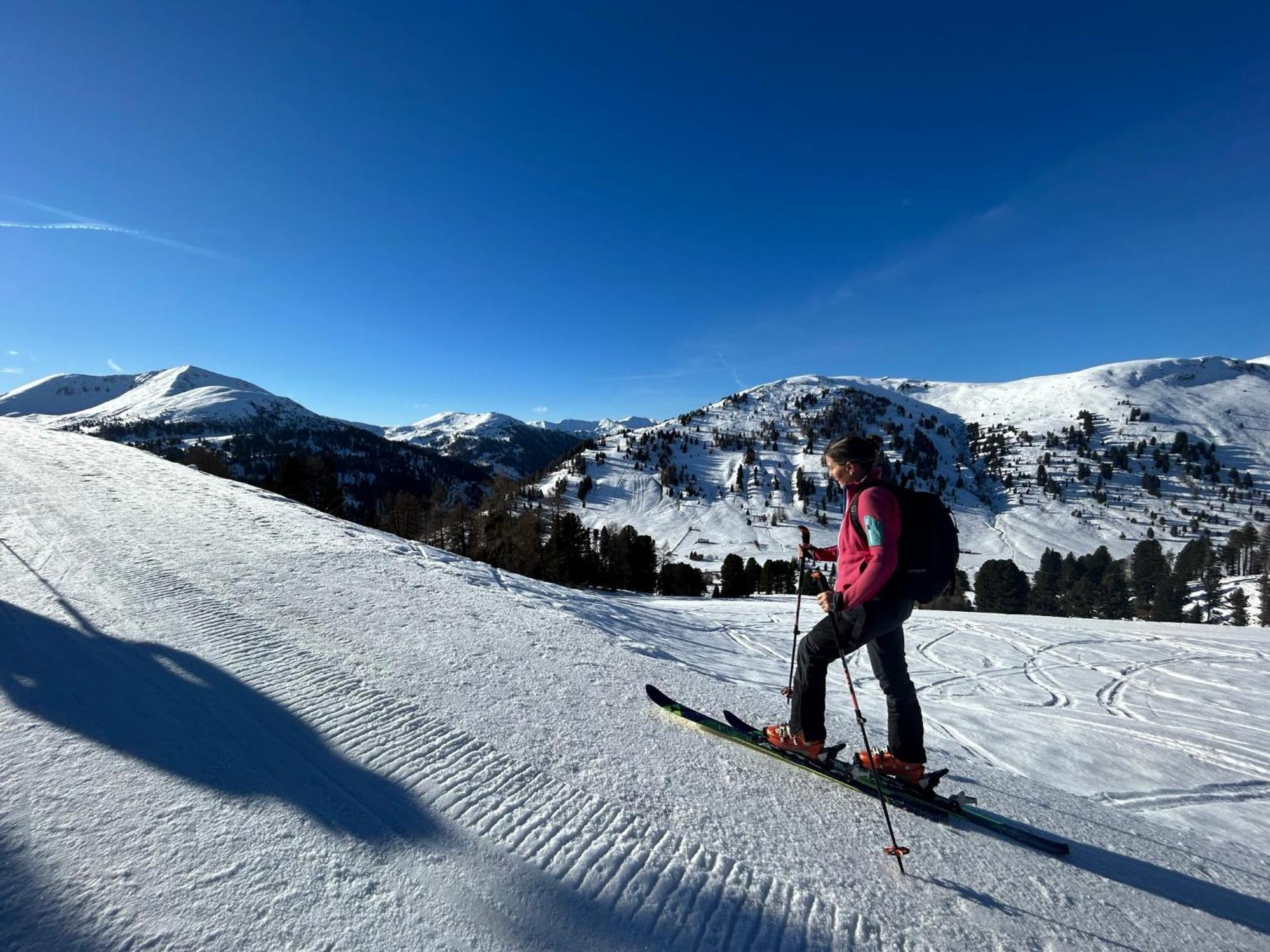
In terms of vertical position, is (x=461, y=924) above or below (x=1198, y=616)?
above

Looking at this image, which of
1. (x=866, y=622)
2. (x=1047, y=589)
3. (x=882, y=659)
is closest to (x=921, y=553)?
(x=866, y=622)

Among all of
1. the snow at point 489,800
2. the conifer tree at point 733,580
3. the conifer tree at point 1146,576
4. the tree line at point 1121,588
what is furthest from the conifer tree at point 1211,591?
the snow at point 489,800

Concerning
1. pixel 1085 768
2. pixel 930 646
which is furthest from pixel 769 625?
pixel 1085 768

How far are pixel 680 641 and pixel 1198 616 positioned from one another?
112954 mm

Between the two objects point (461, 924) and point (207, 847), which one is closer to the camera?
point (461, 924)

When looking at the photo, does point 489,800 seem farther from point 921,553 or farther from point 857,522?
point 921,553

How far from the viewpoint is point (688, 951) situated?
8.29 feet

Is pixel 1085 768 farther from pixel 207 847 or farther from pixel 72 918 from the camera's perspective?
pixel 72 918

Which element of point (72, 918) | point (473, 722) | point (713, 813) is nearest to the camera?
point (72, 918)

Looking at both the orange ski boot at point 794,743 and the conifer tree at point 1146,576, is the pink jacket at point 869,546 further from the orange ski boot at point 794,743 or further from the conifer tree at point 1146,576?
the conifer tree at point 1146,576

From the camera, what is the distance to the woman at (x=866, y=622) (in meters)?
3.89

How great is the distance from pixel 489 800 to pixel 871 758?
3.05 m

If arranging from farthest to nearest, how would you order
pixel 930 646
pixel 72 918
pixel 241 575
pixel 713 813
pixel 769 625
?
Result: pixel 769 625 < pixel 930 646 < pixel 241 575 < pixel 713 813 < pixel 72 918

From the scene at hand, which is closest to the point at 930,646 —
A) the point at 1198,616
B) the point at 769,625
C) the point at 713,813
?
the point at 769,625
